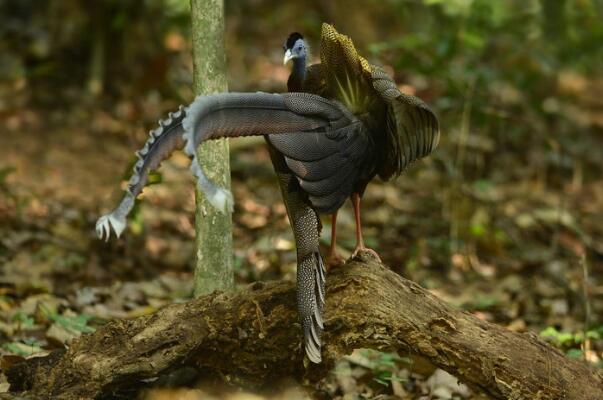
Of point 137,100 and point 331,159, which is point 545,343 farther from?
point 137,100

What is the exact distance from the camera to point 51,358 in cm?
343

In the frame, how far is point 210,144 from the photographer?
148 inches

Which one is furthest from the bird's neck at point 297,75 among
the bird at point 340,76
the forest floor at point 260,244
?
the forest floor at point 260,244

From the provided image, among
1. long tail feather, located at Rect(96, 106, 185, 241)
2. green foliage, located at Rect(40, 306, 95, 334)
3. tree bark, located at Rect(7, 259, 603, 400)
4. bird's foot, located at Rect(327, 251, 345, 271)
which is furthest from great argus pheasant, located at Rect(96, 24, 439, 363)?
green foliage, located at Rect(40, 306, 95, 334)

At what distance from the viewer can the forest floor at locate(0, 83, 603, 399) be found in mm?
4285

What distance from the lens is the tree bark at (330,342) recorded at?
3271 mm

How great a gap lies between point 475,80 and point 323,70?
297 cm

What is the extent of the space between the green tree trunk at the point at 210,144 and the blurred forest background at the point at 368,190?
46cm

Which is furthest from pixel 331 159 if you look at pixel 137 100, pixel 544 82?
pixel 544 82

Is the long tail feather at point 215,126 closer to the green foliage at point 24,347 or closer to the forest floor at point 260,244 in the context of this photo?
the forest floor at point 260,244

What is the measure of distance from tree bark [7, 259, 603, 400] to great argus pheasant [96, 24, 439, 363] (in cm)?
19

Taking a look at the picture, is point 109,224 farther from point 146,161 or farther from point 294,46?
point 294,46

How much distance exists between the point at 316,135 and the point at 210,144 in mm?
781

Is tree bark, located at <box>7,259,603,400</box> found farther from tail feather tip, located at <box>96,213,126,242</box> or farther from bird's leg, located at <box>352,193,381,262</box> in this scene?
tail feather tip, located at <box>96,213,126,242</box>
